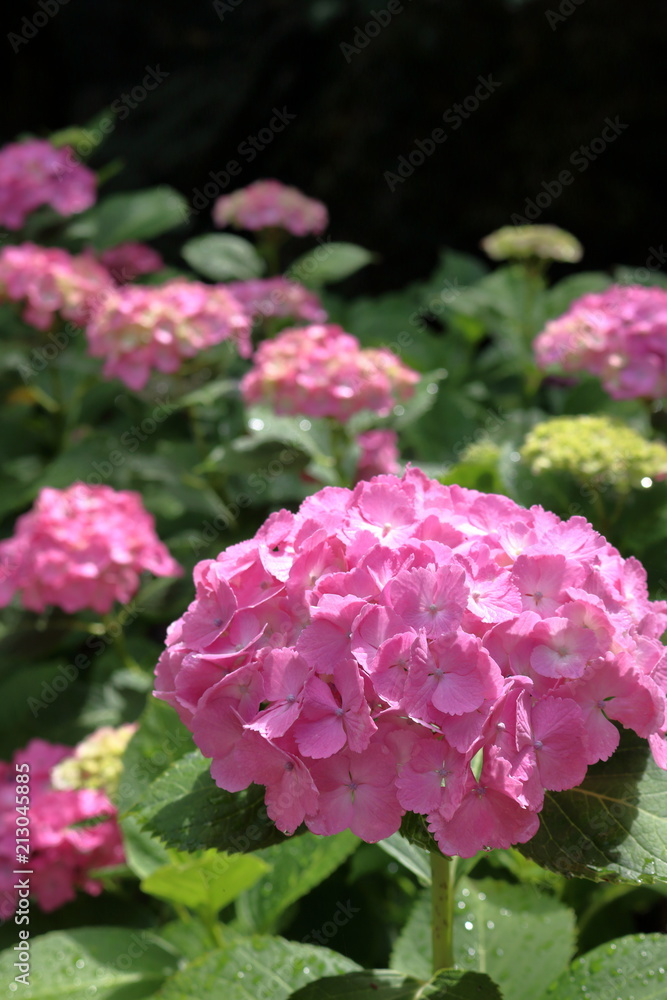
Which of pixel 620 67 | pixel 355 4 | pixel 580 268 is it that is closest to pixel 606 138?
pixel 620 67

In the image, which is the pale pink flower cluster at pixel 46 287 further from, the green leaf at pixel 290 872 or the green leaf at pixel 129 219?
the green leaf at pixel 290 872

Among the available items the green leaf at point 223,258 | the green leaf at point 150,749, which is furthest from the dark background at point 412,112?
the green leaf at point 150,749

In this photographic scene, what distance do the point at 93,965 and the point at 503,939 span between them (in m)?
0.65

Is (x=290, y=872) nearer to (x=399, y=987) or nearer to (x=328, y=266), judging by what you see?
(x=399, y=987)

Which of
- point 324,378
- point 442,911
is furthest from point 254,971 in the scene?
point 324,378

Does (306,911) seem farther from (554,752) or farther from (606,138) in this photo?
(606,138)

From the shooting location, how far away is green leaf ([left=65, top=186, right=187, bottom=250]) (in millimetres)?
3096

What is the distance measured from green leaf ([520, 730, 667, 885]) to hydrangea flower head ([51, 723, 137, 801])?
97 cm

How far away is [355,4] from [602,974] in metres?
4.32

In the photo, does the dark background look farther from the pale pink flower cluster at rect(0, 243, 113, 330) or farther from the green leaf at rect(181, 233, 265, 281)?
the pale pink flower cluster at rect(0, 243, 113, 330)

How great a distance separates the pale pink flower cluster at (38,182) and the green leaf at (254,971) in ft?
8.23

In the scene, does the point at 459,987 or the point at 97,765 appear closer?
the point at 459,987

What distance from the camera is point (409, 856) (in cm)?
113

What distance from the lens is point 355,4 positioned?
4254mm
